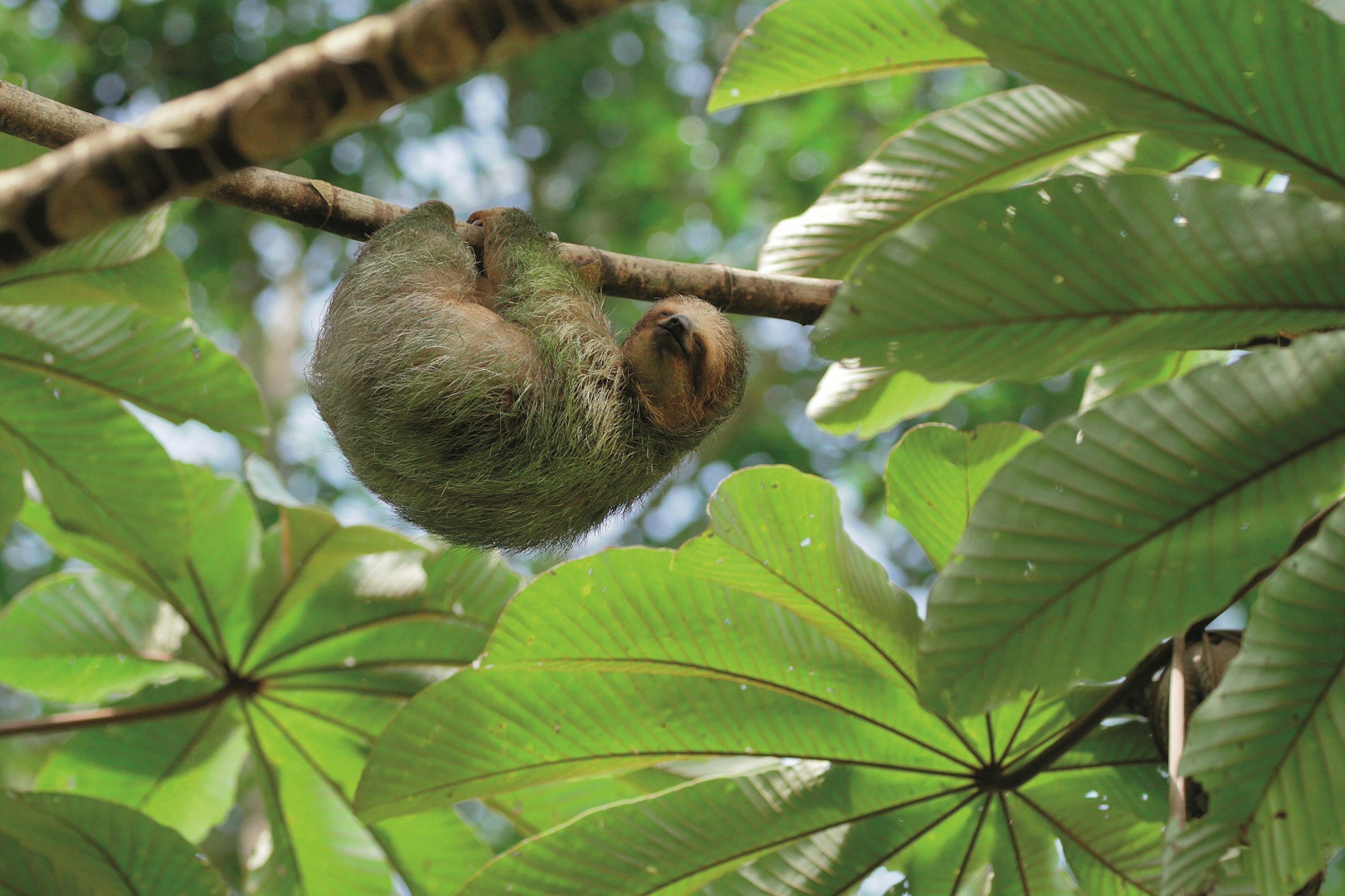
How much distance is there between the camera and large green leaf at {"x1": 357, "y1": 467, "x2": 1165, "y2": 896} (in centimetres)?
218

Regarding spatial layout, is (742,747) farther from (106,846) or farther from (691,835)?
(106,846)

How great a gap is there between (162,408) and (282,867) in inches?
51.9

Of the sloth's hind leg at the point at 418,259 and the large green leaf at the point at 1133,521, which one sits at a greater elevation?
the sloth's hind leg at the point at 418,259

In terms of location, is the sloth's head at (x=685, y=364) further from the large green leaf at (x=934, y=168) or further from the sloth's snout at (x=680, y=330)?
the large green leaf at (x=934, y=168)

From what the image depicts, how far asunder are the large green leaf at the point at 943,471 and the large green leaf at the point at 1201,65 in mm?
739

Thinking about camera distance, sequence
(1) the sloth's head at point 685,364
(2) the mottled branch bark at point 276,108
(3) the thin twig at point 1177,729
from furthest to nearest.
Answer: (1) the sloth's head at point 685,364
(3) the thin twig at point 1177,729
(2) the mottled branch bark at point 276,108

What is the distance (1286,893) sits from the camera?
159 centimetres

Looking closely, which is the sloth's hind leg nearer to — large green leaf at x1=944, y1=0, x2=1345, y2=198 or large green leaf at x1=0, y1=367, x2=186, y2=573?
large green leaf at x1=0, y1=367, x2=186, y2=573

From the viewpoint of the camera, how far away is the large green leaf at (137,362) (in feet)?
8.77

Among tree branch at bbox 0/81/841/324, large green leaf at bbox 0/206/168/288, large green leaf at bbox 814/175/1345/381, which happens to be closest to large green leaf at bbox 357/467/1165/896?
large green leaf at bbox 814/175/1345/381

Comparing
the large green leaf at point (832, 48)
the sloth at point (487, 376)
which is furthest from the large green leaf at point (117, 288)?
the large green leaf at point (832, 48)

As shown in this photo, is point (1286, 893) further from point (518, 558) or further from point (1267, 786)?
point (518, 558)

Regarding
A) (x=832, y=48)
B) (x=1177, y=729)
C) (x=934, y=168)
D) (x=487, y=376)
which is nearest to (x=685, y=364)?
(x=487, y=376)

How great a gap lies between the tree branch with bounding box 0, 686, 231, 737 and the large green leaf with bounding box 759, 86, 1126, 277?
1956 millimetres
